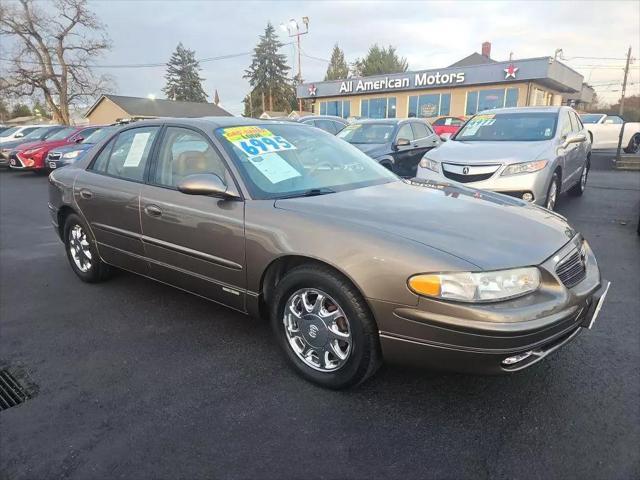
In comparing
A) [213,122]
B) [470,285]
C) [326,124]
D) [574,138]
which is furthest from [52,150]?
[470,285]

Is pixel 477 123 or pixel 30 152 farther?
pixel 30 152

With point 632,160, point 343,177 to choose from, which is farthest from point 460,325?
point 632,160

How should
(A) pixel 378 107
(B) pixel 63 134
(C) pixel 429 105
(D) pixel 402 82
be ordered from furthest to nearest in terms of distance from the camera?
(A) pixel 378 107, (D) pixel 402 82, (C) pixel 429 105, (B) pixel 63 134

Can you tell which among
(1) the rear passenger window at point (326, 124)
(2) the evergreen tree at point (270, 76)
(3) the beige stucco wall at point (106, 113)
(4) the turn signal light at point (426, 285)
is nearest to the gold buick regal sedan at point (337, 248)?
(4) the turn signal light at point (426, 285)

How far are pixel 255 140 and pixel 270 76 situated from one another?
67.4 metres

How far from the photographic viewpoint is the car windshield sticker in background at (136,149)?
3592mm

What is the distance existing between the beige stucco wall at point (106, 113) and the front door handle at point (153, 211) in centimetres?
4932

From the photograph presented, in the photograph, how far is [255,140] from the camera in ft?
10.4

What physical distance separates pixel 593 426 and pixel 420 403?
0.86 m

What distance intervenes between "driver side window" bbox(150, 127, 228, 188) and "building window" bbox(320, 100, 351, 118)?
31164 mm

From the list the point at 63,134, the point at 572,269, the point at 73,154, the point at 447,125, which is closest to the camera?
the point at 572,269

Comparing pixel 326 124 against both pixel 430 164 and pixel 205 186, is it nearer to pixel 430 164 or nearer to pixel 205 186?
pixel 430 164

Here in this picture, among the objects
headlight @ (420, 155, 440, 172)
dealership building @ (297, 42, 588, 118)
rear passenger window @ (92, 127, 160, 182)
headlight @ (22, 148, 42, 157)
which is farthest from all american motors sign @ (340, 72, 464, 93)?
rear passenger window @ (92, 127, 160, 182)

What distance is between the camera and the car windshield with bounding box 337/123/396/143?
8.81 metres
